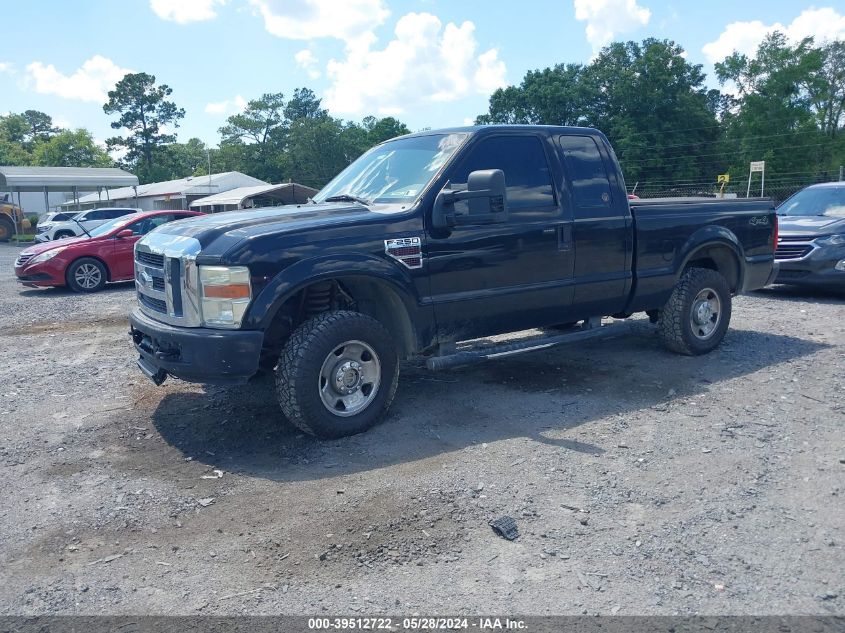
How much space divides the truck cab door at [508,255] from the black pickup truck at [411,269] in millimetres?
12

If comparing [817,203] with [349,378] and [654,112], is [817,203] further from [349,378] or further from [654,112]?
[654,112]

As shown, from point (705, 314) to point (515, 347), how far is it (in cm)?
243

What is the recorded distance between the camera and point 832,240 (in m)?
9.73

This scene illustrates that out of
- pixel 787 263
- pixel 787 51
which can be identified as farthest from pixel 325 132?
pixel 787 263

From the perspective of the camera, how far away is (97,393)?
6.04 meters

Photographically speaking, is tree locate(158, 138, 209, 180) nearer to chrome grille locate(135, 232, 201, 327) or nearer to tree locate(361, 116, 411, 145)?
tree locate(361, 116, 411, 145)

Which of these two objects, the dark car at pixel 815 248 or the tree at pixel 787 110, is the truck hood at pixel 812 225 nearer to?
the dark car at pixel 815 248

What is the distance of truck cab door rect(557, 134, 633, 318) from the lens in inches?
230

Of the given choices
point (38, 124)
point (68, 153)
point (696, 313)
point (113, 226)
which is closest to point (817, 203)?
point (696, 313)

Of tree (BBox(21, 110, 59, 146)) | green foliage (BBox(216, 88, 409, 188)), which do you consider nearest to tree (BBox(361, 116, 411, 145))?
green foliage (BBox(216, 88, 409, 188))

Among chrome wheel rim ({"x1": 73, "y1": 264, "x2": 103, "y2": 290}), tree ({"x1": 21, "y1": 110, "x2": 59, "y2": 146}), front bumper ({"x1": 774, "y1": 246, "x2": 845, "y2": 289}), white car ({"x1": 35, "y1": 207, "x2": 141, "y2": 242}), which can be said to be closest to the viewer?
front bumper ({"x1": 774, "y1": 246, "x2": 845, "y2": 289})

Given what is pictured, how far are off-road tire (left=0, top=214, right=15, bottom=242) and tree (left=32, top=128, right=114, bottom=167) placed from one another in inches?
1654

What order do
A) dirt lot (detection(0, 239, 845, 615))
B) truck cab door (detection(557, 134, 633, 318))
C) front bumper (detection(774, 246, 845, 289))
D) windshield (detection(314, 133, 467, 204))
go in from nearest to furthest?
1. dirt lot (detection(0, 239, 845, 615))
2. windshield (detection(314, 133, 467, 204))
3. truck cab door (detection(557, 134, 633, 318))
4. front bumper (detection(774, 246, 845, 289))

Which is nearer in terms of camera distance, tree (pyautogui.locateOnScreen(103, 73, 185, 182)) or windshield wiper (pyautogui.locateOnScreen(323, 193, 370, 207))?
windshield wiper (pyautogui.locateOnScreen(323, 193, 370, 207))
